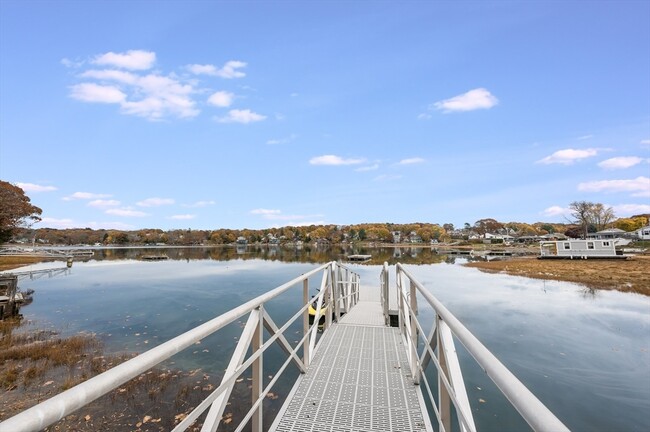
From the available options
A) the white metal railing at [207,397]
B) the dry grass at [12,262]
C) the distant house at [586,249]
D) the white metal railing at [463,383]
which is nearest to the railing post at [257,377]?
the white metal railing at [207,397]

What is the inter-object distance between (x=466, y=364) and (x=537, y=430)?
36.2 ft

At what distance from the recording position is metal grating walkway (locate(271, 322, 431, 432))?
3.12 meters

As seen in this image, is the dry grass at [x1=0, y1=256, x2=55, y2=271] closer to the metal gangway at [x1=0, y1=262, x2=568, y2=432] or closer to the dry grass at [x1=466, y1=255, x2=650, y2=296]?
the metal gangway at [x1=0, y1=262, x2=568, y2=432]

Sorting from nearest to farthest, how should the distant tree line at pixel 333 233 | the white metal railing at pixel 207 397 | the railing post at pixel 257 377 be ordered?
the white metal railing at pixel 207 397
the railing post at pixel 257 377
the distant tree line at pixel 333 233

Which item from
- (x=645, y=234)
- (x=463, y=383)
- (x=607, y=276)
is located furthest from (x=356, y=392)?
(x=645, y=234)

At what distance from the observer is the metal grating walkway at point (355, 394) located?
312 centimetres

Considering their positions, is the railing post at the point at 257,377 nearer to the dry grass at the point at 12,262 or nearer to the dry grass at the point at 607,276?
the dry grass at the point at 607,276

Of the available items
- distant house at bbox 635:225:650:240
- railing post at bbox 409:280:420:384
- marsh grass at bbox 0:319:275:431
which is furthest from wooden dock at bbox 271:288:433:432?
distant house at bbox 635:225:650:240

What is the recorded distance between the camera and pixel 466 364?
10383 mm

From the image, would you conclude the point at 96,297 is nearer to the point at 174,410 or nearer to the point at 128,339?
the point at 128,339

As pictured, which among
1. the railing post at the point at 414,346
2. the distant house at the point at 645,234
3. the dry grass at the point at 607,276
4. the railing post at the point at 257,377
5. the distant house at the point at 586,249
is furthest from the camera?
the distant house at the point at 645,234

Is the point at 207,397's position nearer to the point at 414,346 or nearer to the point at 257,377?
the point at 257,377

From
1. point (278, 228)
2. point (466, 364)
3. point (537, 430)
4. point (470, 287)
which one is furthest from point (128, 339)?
point (278, 228)

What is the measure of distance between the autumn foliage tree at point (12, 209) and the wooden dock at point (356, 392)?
4413 cm
